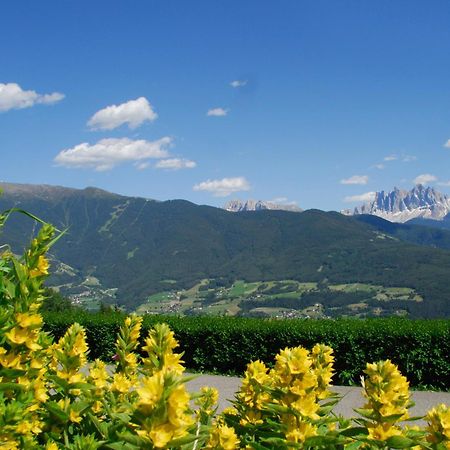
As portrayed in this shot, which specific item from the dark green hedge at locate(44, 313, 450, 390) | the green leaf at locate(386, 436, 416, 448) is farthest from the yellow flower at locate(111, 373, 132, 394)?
the dark green hedge at locate(44, 313, 450, 390)

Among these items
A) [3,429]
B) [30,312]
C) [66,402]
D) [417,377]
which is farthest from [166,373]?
[417,377]

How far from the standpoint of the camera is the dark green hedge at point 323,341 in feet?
44.4

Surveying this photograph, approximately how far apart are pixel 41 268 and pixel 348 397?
11.6 meters

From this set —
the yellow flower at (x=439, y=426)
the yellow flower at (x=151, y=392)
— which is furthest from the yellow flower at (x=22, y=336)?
the yellow flower at (x=439, y=426)

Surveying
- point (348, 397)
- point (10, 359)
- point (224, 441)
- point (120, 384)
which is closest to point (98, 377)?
point (120, 384)

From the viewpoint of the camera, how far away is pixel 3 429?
187 cm

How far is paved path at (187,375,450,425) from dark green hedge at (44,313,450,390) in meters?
0.73

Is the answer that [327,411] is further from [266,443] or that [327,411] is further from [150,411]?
[150,411]

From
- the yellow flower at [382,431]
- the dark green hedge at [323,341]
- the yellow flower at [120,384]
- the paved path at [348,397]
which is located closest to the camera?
the yellow flower at [382,431]

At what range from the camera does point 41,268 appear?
2.27 metres

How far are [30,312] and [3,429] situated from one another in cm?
47

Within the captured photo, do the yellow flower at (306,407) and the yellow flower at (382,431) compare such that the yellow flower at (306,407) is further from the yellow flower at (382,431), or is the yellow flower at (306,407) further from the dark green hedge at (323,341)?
the dark green hedge at (323,341)

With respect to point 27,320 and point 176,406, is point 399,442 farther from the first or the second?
point 27,320

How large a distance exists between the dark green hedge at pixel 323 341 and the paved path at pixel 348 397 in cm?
73
